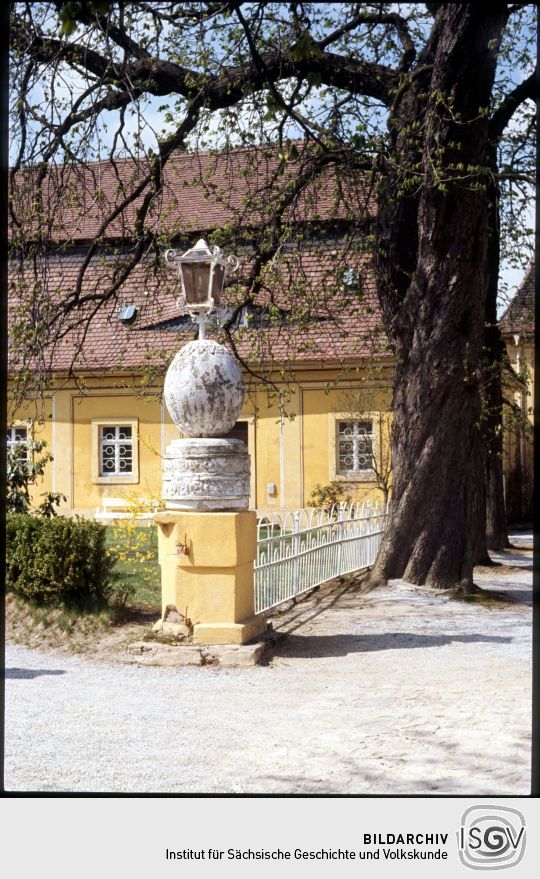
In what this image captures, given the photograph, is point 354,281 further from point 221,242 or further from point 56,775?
point 56,775

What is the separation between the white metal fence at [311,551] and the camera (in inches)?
359

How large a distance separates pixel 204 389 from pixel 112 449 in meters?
15.1

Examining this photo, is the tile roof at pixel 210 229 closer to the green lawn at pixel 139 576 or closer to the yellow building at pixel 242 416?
the green lawn at pixel 139 576

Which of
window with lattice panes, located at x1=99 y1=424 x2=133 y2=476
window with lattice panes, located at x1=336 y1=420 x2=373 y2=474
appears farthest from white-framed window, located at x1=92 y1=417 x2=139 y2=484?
window with lattice panes, located at x1=336 y1=420 x2=373 y2=474

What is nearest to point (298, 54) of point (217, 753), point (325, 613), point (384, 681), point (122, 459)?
point (217, 753)

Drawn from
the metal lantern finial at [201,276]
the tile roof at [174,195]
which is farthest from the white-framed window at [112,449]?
the metal lantern finial at [201,276]

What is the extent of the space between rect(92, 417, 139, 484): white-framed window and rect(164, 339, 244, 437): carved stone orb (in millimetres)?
14579

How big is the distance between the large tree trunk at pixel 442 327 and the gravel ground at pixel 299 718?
2101 mm

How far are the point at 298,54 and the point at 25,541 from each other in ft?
18.9

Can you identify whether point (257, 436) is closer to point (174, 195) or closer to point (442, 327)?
point (174, 195)

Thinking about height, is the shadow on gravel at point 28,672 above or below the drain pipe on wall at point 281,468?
below

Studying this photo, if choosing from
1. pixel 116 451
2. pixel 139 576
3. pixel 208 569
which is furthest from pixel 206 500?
pixel 116 451

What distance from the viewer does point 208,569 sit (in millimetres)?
7426

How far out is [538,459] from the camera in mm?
3098
